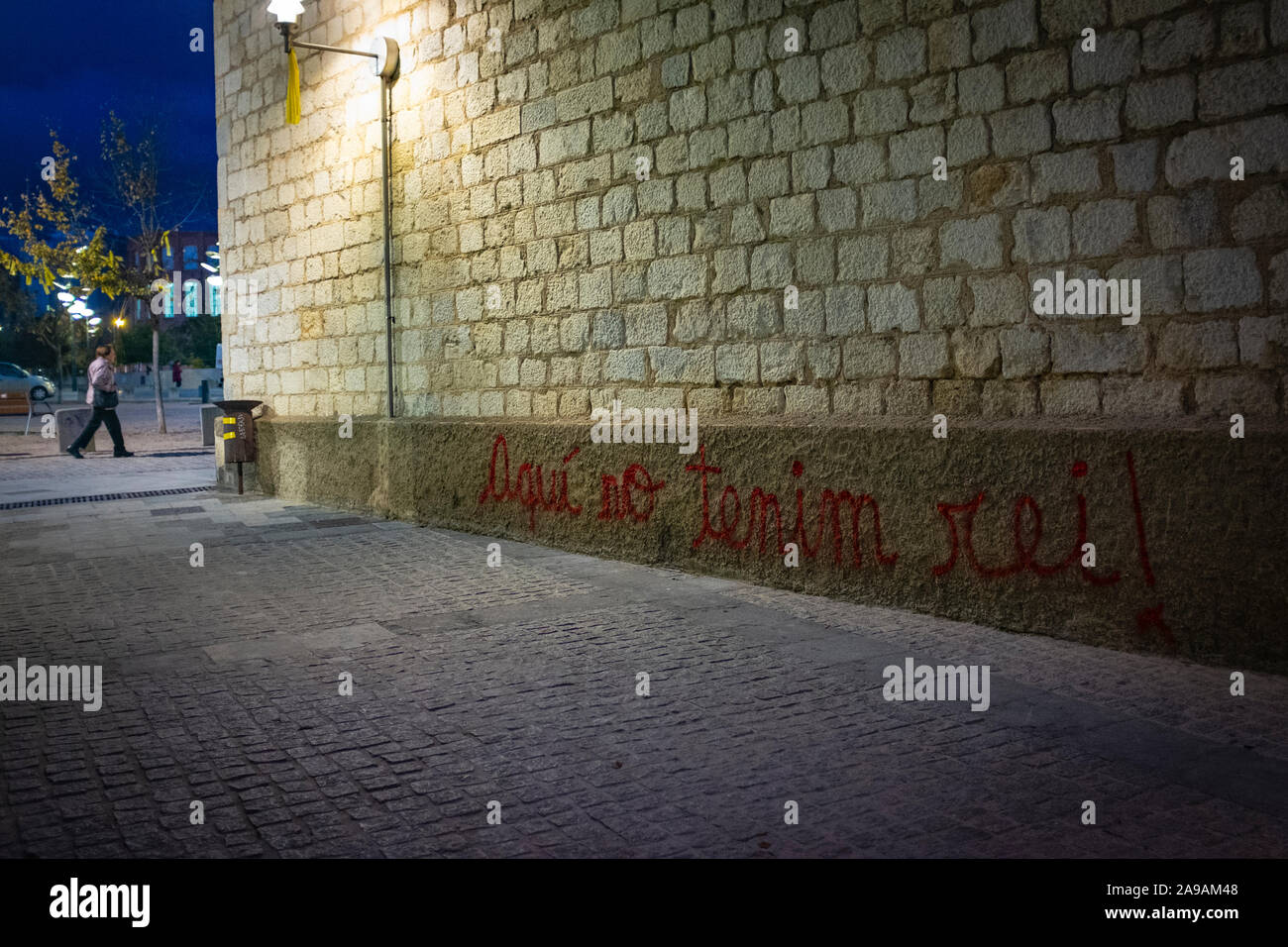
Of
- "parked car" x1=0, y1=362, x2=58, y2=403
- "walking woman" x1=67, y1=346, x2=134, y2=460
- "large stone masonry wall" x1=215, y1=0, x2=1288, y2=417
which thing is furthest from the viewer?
"parked car" x1=0, y1=362, x2=58, y2=403

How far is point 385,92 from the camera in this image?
9.92 m

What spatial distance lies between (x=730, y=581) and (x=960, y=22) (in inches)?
135

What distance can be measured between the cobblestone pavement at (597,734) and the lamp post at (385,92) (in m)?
3.74

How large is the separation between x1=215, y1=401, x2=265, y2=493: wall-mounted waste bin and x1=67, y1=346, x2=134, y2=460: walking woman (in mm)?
5259

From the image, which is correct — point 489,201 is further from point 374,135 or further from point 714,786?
point 714,786

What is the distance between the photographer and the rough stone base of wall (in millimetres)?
4750

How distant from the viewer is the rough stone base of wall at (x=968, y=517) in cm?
475

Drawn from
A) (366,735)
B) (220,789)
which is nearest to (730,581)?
(366,735)

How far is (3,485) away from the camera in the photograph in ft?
43.6

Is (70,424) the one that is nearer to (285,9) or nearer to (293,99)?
(293,99)

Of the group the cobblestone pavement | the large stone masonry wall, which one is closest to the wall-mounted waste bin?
the large stone masonry wall

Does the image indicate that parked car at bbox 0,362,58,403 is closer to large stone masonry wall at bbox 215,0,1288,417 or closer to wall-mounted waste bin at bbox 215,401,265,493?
wall-mounted waste bin at bbox 215,401,265,493
